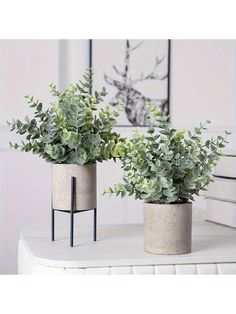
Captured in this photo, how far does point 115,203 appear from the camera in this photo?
3.42m

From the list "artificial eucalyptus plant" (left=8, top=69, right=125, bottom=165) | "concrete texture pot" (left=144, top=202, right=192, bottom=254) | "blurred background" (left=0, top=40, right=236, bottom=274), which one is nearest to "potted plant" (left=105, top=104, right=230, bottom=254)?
"concrete texture pot" (left=144, top=202, right=192, bottom=254)

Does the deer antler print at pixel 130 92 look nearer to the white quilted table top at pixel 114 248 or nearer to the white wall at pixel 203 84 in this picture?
the white wall at pixel 203 84

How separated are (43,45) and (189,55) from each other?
0.83 m

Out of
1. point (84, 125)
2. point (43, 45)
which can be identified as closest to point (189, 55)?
point (43, 45)

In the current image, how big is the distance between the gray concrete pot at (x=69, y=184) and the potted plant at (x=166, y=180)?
5.4 inches

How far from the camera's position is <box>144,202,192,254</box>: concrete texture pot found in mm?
1263

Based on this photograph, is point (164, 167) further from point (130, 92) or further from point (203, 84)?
point (203, 84)

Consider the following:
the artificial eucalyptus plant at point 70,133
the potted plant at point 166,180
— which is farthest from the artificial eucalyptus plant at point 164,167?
the artificial eucalyptus plant at point 70,133

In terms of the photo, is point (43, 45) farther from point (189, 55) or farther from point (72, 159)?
point (72, 159)

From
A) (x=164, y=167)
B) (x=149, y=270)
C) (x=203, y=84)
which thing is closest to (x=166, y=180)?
(x=164, y=167)

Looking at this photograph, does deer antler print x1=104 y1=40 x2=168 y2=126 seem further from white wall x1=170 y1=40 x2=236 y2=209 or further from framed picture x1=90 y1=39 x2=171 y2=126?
white wall x1=170 y1=40 x2=236 y2=209

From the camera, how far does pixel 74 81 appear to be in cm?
327

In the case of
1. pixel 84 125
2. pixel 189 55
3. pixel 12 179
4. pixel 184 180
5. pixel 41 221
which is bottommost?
pixel 41 221
